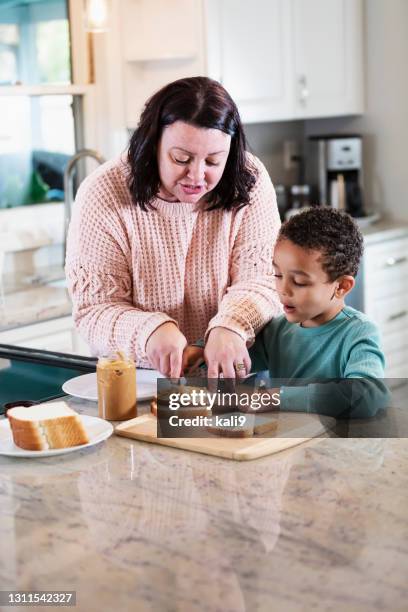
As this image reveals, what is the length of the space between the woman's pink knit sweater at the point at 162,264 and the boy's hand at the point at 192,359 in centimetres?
4

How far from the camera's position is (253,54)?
3.88m

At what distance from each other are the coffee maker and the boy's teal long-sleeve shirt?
2.45 meters

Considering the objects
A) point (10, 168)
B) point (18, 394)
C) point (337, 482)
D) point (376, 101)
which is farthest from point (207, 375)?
point (376, 101)

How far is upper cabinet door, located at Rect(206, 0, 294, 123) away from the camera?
368 centimetres

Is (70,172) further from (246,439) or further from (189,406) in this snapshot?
(246,439)

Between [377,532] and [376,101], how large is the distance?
3.47 metres

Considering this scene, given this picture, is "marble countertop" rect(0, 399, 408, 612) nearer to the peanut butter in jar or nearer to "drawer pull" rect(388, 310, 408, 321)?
the peanut butter in jar

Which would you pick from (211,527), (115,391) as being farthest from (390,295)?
(211,527)

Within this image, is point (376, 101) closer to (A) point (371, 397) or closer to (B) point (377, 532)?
(A) point (371, 397)

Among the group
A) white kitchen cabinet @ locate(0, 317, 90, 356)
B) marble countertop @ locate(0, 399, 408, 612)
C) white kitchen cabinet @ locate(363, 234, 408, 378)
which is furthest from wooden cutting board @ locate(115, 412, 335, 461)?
white kitchen cabinet @ locate(363, 234, 408, 378)

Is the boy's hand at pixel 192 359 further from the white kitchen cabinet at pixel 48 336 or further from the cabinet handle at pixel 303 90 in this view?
the cabinet handle at pixel 303 90

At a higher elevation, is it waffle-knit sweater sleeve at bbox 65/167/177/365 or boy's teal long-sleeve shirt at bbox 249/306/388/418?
waffle-knit sweater sleeve at bbox 65/167/177/365

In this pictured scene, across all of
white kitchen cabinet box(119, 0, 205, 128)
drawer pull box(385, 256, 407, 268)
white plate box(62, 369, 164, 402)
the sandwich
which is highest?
white kitchen cabinet box(119, 0, 205, 128)

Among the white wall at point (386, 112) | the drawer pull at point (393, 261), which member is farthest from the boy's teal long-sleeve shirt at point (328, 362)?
the white wall at point (386, 112)
